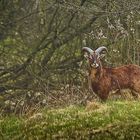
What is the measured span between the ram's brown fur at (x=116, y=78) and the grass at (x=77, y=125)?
130 inches

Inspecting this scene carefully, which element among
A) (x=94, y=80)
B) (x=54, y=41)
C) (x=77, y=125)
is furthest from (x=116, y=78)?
(x=77, y=125)

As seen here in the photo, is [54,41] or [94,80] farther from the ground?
[54,41]

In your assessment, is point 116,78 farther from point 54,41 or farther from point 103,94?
point 54,41

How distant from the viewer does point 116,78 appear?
11.8 meters

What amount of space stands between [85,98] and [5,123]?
3.36 m

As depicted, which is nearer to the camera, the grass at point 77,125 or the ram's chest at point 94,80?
the grass at point 77,125

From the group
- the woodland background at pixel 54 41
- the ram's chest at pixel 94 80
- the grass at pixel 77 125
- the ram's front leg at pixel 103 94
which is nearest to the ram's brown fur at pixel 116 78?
the ram's chest at pixel 94 80

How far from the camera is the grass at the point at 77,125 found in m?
7.54

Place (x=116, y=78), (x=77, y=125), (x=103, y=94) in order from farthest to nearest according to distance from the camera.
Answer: (x=116, y=78) < (x=103, y=94) < (x=77, y=125)

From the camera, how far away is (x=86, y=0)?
14102 mm

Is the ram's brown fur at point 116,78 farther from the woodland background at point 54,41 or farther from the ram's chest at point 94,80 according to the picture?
the woodland background at point 54,41

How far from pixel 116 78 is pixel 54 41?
8.86 ft

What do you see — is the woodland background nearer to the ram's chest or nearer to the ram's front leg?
the ram's chest

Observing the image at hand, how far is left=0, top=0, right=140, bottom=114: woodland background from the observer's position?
1366cm
